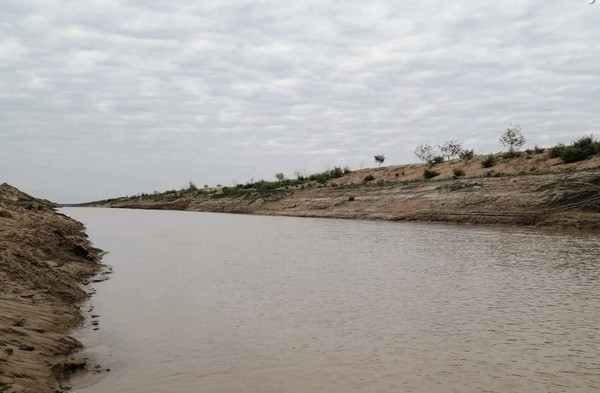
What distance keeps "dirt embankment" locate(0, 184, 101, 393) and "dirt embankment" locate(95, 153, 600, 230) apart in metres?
21.2

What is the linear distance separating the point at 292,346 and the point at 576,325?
13.4ft

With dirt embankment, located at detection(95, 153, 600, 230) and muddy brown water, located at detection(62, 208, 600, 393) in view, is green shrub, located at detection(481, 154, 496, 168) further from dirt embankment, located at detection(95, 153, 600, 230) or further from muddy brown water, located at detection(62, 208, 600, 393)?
muddy brown water, located at detection(62, 208, 600, 393)

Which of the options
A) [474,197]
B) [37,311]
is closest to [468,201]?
[474,197]

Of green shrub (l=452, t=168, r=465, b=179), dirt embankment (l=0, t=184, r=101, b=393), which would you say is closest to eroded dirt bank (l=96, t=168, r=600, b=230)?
green shrub (l=452, t=168, r=465, b=179)

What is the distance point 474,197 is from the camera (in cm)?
A: 3011

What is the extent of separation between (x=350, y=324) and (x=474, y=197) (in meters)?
24.5

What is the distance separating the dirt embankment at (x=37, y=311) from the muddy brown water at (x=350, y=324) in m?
0.38

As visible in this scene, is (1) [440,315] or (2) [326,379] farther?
(1) [440,315]

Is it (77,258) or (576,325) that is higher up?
(77,258)

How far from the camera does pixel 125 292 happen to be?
1016cm

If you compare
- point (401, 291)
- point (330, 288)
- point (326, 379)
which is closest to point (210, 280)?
point (330, 288)

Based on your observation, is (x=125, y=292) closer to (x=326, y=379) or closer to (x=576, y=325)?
(x=326, y=379)

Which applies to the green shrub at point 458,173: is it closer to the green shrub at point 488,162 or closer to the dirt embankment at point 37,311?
the green shrub at point 488,162

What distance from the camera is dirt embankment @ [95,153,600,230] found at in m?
25.0
